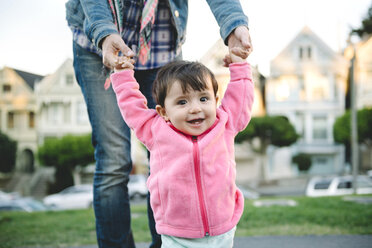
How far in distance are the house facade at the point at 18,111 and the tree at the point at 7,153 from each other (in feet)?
2.39

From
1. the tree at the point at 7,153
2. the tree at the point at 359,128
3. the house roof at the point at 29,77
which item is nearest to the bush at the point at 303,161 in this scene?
the tree at the point at 359,128

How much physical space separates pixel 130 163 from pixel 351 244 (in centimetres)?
159

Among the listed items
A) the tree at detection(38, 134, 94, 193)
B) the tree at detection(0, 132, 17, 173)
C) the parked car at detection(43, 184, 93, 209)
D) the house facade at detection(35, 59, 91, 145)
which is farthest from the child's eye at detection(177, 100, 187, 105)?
the tree at detection(0, 132, 17, 173)

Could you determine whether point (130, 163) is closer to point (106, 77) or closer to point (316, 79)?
point (106, 77)

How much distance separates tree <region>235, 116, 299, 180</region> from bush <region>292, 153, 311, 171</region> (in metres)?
1.90

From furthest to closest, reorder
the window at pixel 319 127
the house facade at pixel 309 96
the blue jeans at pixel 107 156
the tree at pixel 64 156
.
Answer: the window at pixel 319 127, the house facade at pixel 309 96, the tree at pixel 64 156, the blue jeans at pixel 107 156

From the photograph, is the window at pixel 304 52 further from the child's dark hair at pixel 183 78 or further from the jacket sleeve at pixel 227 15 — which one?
the child's dark hair at pixel 183 78

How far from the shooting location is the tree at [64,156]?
73.0ft

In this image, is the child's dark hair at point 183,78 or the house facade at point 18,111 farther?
the house facade at point 18,111

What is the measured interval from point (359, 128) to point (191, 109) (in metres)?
21.1

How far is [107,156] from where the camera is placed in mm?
1718

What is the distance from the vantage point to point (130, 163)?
5.98ft

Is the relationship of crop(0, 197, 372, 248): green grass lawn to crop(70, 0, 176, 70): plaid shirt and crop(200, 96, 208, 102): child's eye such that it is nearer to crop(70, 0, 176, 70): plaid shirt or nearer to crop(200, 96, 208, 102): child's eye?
crop(70, 0, 176, 70): plaid shirt

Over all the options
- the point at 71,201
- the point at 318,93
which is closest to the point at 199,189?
the point at 71,201
